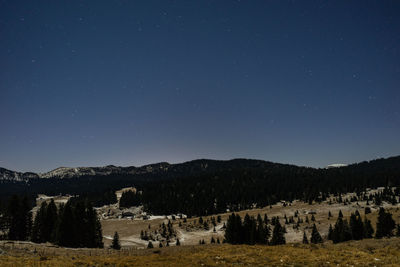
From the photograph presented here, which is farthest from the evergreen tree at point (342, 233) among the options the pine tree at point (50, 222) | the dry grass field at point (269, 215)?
the pine tree at point (50, 222)

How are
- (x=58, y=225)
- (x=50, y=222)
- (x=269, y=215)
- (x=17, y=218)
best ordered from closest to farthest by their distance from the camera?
1. (x=58, y=225)
2. (x=17, y=218)
3. (x=50, y=222)
4. (x=269, y=215)

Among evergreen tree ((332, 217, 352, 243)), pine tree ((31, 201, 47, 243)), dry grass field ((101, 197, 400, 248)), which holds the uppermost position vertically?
pine tree ((31, 201, 47, 243))

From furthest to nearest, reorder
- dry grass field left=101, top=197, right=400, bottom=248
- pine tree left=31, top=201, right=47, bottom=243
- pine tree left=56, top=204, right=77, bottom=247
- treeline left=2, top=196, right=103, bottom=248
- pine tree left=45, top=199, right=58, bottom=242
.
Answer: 1. dry grass field left=101, top=197, right=400, bottom=248
2. pine tree left=31, top=201, right=47, bottom=243
3. pine tree left=45, top=199, right=58, bottom=242
4. treeline left=2, top=196, right=103, bottom=248
5. pine tree left=56, top=204, right=77, bottom=247

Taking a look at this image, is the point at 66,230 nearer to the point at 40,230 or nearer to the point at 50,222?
the point at 50,222

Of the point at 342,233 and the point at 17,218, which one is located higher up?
the point at 17,218

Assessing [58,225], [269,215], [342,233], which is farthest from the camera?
[269,215]

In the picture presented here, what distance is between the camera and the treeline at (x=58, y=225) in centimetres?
5506

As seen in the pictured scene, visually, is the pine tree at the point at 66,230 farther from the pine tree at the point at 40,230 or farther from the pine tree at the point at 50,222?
the pine tree at the point at 40,230

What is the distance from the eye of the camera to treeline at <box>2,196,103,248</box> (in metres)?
55.1

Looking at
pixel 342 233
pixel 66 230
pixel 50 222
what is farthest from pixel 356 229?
pixel 50 222

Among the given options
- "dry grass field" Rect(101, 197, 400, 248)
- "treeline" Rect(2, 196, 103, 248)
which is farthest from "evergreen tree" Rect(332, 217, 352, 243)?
"treeline" Rect(2, 196, 103, 248)

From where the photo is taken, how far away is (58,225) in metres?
54.7

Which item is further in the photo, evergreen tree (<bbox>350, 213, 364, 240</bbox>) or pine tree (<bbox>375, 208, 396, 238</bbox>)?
evergreen tree (<bbox>350, 213, 364, 240</bbox>)

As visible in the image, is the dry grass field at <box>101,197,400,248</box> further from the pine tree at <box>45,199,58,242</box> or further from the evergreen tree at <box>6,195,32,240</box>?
the evergreen tree at <box>6,195,32,240</box>
